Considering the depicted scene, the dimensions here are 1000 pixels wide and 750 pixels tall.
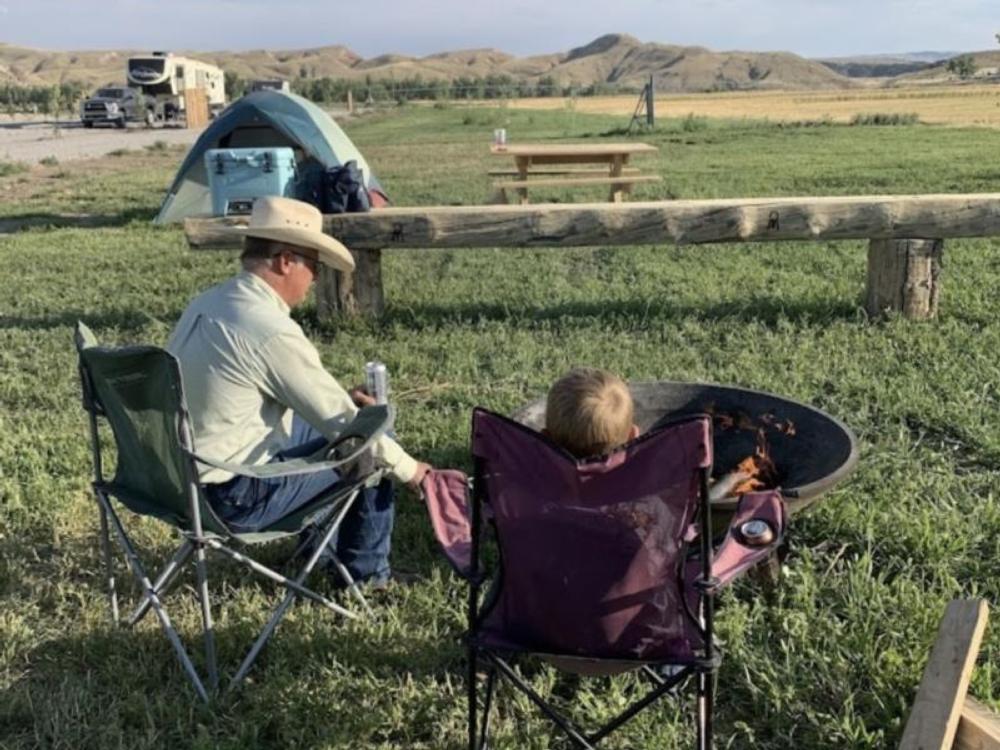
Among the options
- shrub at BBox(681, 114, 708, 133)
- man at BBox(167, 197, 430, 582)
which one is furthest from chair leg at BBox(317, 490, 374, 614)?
shrub at BBox(681, 114, 708, 133)

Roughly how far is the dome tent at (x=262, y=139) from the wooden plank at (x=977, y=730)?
8.96m

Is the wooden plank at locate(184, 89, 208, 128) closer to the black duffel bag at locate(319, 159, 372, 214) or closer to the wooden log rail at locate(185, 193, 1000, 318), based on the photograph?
the black duffel bag at locate(319, 159, 372, 214)

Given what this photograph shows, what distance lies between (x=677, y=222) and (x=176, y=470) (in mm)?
4288

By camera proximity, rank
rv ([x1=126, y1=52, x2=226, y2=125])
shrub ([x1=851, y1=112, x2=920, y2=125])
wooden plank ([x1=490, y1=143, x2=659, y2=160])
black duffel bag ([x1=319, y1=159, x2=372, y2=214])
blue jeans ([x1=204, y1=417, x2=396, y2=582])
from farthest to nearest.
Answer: rv ([x1=126, y1=52, x2=226, y2=125])
shrub ([x1=851, y1=112, x2=920, y2=125])
wooden plank ([x1=490, y1=143, x2=659, y2=160])
black duffel bag ([x1=319, y1=159, x2=372, y2=214])
blue jeans ([x1=204, y1=417, x2=396, y2=582])

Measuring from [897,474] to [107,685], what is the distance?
303 cm

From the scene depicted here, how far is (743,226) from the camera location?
6.33m

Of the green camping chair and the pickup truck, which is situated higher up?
the pickup truck

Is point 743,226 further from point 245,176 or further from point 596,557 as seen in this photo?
point 245,176

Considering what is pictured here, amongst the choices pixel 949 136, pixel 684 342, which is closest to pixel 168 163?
pixel 949 136

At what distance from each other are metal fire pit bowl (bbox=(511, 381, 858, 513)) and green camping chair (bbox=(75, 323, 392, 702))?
810 millimetres

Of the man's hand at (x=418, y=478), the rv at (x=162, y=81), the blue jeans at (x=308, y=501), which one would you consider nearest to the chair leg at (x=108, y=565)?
the blue jeans at (x=308, y=501)

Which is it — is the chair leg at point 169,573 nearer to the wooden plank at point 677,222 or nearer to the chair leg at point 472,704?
the chair leg at point 472,704

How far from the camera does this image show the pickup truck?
4181 cm

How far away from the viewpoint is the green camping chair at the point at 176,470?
267 centimetres
